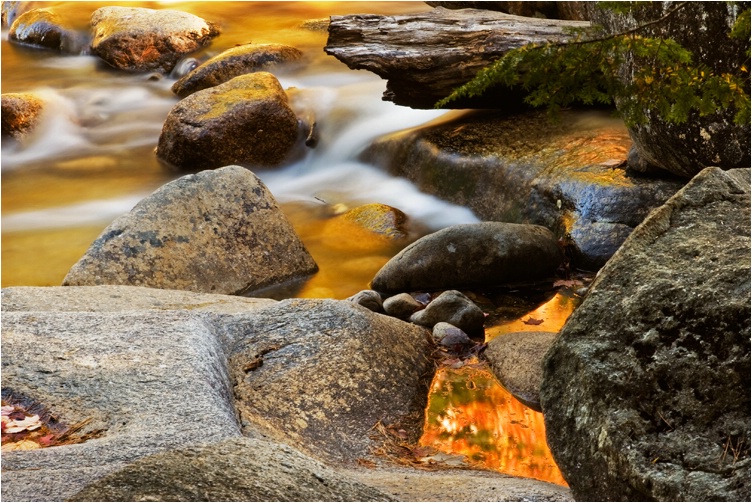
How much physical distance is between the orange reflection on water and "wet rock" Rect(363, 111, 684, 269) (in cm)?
213

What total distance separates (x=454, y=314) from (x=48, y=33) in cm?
1210

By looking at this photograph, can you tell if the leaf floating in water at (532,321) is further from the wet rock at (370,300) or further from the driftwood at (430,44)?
the driftwood at (430,44)

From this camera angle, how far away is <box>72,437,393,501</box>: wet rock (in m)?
2.40

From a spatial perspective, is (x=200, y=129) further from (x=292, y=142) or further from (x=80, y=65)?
(x=80, y=65)

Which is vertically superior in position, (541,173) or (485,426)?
(541,173)

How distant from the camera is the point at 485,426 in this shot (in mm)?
4547

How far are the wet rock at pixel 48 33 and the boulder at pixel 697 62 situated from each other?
1097cm

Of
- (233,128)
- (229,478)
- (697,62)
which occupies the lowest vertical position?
(233,128)

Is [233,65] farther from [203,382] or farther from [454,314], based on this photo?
[203,382]

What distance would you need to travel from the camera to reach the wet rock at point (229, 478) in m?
2.40

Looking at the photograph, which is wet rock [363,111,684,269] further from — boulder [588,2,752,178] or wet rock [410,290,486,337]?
wet rock [410,290,486,337]

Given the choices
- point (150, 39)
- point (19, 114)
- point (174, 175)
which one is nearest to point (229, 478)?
point (174, 175)

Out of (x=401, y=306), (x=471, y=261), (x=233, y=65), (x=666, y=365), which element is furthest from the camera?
(x=233, y=65)

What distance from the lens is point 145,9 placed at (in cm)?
1484
